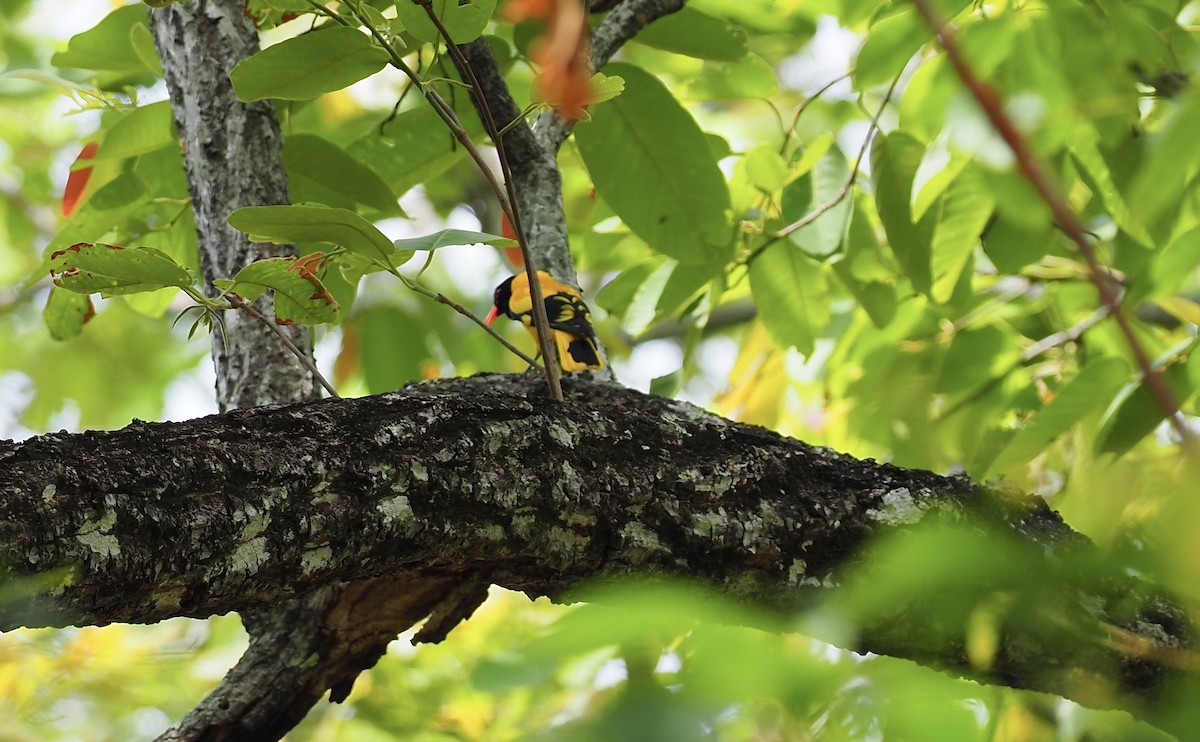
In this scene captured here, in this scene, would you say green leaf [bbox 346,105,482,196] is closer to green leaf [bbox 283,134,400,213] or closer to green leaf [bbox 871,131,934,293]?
green leaf [bbox 283,134,400,213]

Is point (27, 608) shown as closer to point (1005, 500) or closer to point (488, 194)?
point (1005, 500)

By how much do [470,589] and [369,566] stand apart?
1.05ft

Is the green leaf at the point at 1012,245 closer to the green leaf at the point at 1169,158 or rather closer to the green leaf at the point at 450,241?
the green leaf at the point at 450,241

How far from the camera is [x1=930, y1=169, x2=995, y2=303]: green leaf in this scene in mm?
1814

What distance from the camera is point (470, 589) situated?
143cm

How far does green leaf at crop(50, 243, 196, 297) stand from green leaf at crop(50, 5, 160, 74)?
2.71ft

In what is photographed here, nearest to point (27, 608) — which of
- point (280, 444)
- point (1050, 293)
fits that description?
point (280, 444)

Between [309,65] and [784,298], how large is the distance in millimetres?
1143

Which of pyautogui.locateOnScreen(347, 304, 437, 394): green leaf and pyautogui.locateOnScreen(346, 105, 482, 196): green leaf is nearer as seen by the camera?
pyautogui.locateOnScreen(346, 105, 482, 196): green leaf

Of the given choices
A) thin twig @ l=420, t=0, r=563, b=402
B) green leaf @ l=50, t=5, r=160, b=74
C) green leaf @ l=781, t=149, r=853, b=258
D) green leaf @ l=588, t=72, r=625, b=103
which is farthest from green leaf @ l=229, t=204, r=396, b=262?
green leaf @ l=781, t=149, r=853, b=258

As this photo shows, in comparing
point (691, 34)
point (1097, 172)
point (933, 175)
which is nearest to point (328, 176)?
point (691, 34)

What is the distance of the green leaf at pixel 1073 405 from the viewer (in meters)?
1.65

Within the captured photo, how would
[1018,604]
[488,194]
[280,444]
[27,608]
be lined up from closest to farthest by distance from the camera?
[1018,604], [27,608], [280,444], [488,194]

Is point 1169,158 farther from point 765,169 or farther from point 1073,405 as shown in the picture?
point 765,169
